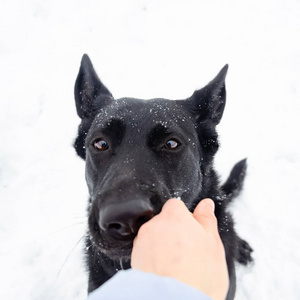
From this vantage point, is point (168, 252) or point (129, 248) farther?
point (129, 248)

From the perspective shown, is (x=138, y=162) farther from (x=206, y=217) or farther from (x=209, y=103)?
(x=209, y=103)

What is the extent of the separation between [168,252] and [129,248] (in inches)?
21.9

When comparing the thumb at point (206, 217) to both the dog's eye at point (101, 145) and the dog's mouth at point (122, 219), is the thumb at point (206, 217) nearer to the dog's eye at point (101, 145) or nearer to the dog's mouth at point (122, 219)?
the dog's mouth at point (122, 219)

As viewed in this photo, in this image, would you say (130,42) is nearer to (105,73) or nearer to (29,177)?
(105,73)

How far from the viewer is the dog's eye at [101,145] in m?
2.13

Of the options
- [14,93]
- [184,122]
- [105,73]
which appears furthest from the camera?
[105,73]

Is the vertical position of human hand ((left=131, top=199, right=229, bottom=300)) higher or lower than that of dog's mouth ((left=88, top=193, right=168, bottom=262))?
higher

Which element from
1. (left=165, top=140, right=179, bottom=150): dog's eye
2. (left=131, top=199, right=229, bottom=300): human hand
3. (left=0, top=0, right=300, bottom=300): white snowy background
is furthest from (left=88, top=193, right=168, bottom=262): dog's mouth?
(left=0, top=0, right=300, bottom=300): white snowy background

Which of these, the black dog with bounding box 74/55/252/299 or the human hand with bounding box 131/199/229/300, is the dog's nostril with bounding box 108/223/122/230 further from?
the human hand with bounding box 131/199/229/300

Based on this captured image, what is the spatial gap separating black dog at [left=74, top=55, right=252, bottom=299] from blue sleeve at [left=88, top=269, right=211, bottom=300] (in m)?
0.36

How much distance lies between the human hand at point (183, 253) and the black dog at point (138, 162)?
0.29 meters

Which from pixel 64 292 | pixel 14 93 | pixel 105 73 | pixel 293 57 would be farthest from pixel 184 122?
pixel 293 57

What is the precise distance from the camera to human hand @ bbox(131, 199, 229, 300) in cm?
93

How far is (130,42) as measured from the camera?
6.18 metres
